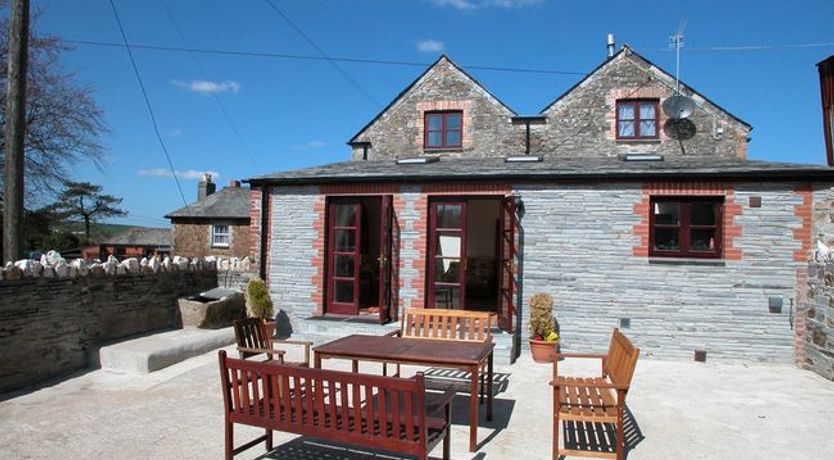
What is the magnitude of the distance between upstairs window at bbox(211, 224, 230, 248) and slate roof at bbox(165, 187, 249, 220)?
52cm

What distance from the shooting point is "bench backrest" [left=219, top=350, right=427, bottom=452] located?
342 cm

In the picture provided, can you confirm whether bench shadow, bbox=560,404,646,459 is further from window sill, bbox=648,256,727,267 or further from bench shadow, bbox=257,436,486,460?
window sill, bbox=648,256,727,267

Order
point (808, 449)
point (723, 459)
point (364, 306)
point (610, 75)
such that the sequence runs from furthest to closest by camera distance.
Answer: point (610, 75) < point (364, 306) < point (808, 449) < point (723, 459)

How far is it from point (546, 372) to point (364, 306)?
160 inches

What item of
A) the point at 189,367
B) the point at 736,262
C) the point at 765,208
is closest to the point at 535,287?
the point at 736,262

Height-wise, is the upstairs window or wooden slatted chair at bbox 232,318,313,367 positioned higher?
the upstairs window

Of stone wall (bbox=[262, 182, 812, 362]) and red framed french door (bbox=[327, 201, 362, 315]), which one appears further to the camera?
red framed french door (bbox=[327, 201, 362, 315])

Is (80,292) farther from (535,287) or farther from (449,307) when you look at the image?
(535,287)

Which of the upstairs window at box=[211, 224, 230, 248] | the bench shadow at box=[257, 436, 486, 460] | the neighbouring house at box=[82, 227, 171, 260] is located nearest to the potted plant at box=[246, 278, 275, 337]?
the bench shadow at box=[257, 436, 486, 460]

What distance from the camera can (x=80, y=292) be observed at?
7.60m

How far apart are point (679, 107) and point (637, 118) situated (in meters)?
1.05

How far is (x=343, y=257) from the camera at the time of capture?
991cm

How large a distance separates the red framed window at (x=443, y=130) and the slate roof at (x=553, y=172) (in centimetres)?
375

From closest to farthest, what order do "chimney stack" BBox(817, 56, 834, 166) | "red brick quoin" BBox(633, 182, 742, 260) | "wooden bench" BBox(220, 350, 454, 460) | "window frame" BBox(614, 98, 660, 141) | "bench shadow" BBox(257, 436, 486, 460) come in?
"wooden bench" BBox(220, 350, 454, 460)
"bench shadow" BBox(257, 436, 486, 460)
"red brick quoin" BBox(633, 182, 742, 260)
"chimney stack" BBox(817, 56, 834, 166)
"window frame" BBox(614, 98, 660, 141)
